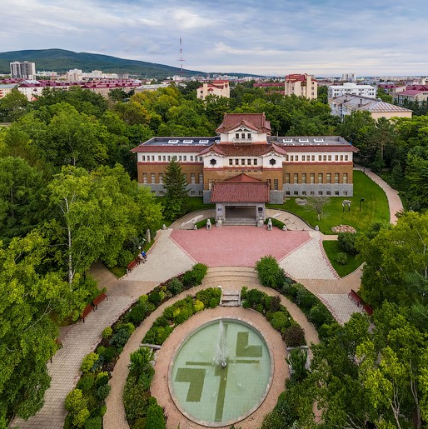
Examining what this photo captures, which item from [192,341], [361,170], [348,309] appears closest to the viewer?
[192,341]

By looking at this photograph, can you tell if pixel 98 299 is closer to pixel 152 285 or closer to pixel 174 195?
pixel 152 285

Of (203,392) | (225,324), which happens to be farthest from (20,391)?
(225,324)

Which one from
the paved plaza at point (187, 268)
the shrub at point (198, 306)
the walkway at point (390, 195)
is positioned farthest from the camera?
the walkway at point (390, 195)

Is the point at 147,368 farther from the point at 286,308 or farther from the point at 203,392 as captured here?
the point at 286,308

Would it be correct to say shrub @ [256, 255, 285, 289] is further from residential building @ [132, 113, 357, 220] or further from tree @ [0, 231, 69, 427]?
tree @ [0, 231, 69, 427]

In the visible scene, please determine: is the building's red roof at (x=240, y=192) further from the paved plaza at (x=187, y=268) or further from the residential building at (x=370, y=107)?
the residential building at (x=370, y=107)

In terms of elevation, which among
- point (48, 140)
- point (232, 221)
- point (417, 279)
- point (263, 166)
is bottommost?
point (232, 221)

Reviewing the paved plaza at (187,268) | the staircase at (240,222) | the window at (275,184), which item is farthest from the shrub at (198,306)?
the window at (275,184)

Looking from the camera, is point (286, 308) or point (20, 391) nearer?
point (20, 391)
